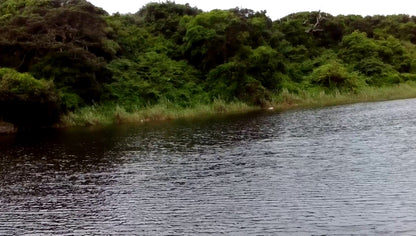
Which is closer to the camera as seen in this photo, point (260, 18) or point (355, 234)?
point (355, 234)

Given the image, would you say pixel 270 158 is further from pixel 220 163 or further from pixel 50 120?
pixel 50 120

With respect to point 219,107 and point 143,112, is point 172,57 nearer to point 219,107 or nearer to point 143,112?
point 219,107

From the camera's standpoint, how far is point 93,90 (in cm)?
5656

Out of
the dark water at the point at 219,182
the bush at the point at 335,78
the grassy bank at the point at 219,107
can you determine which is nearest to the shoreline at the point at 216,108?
the grassy bank at the point at 219,107

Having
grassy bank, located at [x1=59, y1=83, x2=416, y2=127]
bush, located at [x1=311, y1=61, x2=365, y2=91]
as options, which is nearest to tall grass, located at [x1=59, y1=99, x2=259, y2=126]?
grassy bank, located at [x1=59, y1=83, x2=416, y2=127]

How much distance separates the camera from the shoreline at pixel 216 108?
175 ft

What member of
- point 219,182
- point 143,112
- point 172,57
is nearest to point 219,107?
point 143,112

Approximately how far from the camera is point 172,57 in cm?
7325

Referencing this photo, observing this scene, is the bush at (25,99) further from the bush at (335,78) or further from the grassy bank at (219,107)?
the bush at (335,78)

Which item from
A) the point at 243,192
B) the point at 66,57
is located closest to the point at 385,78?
the point at 66,57

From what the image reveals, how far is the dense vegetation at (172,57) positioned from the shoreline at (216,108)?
1.22 meters

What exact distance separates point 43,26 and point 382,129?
4029cm

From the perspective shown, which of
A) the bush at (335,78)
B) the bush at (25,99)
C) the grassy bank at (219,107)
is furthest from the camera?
the bush at (335,78)

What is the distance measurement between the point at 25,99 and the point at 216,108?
2358cm
